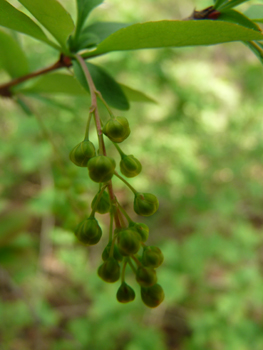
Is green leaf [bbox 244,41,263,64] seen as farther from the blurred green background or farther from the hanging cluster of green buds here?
the blurred green background

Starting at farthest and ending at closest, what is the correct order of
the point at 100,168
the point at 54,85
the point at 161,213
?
the point at 161,213 < the point at 54,85 < the point at 100,168

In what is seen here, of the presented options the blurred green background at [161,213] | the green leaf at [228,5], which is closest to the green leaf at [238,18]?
the green leaf at [228,5]

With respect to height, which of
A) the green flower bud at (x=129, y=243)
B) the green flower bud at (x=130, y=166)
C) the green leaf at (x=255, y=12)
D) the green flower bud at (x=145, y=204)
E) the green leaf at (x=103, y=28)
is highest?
the green leaf at (x=255, y=12)

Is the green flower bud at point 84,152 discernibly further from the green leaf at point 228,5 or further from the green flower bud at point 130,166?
the green leaf at point 228,5

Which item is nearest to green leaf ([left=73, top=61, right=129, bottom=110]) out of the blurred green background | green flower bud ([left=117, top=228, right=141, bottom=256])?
green flower bud ([left=117, top=228, right=141, bottom=256])

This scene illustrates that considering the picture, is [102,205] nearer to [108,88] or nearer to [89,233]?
[89,233]

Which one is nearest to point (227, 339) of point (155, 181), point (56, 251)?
point (155, 181)

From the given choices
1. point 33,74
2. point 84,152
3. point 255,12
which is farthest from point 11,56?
point 255,12
